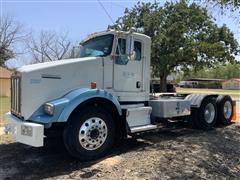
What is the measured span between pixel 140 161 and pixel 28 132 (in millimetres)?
2288

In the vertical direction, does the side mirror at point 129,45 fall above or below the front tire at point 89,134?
above

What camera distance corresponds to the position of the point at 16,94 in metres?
6.68

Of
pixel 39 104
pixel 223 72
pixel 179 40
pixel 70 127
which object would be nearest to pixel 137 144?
pixel 70 127

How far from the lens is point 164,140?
8500 mm

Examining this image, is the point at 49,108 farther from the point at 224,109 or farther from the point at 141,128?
the point at 224,109

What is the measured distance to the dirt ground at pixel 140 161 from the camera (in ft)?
19.1

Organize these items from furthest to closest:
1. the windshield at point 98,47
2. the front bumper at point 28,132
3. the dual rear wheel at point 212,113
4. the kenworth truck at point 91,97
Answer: the dual rear wheel at point 212,113 → the windshield at point 98,47 → the kenworth truck at point 91,97 → the front bumper at point 28,132

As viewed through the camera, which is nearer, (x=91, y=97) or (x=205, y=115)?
(x=91, y=97)

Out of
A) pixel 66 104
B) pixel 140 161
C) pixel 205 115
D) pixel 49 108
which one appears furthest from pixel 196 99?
pixel 49 108

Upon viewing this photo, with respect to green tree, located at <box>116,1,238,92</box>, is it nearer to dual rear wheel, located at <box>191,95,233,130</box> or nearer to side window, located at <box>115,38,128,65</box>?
dual rear wheel, located at <box>191,95,233,130</box>

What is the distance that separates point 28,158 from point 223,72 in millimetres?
130097

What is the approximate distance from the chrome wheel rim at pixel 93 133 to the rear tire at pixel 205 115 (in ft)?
14.3

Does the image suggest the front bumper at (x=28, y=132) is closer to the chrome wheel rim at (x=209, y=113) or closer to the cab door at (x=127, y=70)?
the cab door at (x=127, y=70)

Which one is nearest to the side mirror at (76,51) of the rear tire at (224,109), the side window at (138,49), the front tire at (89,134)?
the side window at (138,49)
